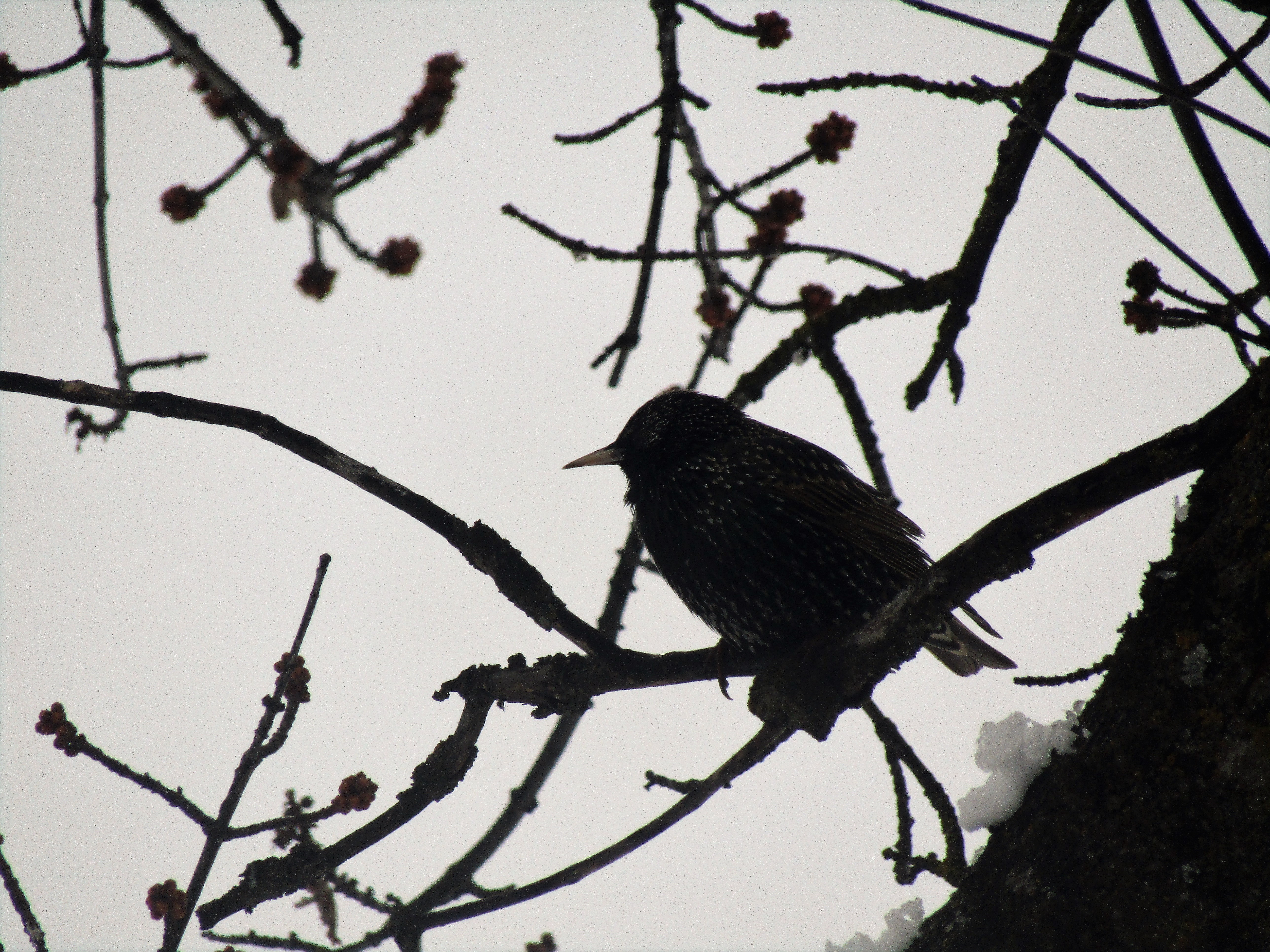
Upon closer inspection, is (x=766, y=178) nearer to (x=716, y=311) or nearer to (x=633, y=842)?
(x=716, y=311)

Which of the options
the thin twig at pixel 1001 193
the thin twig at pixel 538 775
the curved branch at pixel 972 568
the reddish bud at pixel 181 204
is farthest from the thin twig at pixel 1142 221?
the thin twig at pixel 538 775

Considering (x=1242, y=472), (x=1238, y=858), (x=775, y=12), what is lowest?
(x=1238, y=858)

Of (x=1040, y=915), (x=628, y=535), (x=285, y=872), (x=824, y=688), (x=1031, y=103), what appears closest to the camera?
(x=1040, y=915)

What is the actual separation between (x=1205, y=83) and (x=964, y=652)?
6.95 ft

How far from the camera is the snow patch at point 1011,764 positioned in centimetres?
208

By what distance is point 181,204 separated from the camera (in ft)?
5.56

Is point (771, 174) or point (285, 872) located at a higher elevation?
point (771, 174)

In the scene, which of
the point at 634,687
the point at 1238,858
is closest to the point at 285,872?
the point at 634,687

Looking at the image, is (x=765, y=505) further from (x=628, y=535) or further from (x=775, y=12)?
(x=775, y=12)

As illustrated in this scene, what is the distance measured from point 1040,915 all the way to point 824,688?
25.5 inches

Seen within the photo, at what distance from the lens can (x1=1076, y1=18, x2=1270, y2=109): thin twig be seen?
167cm

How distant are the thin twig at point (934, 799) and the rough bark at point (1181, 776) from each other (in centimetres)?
41

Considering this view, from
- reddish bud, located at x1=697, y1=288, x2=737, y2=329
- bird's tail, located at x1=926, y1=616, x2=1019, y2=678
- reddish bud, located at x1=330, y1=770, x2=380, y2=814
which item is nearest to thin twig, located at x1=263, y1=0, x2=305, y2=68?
reddish bud, located at x1=330, y1=770, x2=380, y2=814

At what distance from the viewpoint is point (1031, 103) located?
2.66 m
